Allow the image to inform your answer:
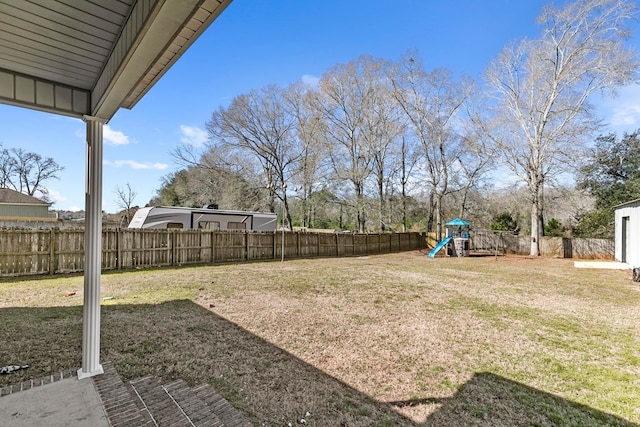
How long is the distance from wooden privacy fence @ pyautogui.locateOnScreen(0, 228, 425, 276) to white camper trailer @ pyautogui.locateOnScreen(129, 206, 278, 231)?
1595mm

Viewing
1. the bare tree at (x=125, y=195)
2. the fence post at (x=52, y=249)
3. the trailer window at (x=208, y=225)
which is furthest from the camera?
the bare tree at (x=125, y=195)

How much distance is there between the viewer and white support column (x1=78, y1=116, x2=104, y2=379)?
2.41 meters

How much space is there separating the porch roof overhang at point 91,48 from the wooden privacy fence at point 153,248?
7308mm

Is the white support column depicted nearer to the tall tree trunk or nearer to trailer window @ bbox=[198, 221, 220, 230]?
trailer window @ bbox=[198, 221, 220, 230]

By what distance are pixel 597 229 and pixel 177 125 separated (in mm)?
26057

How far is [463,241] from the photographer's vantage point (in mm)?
16359

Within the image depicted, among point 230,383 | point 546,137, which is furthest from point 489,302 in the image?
point 546,137

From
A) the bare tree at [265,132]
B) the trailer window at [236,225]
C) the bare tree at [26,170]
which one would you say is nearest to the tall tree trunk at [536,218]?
the bare tree at [265,132]

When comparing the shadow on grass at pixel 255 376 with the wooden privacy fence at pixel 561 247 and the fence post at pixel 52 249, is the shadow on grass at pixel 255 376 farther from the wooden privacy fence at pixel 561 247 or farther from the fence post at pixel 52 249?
the wooden privacy fence at pixel 561 247

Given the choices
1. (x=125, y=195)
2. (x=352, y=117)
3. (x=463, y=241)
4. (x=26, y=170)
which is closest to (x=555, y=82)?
(x=463, y=241)

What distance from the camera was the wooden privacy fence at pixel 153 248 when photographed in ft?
24.6

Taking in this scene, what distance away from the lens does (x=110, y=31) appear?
189 cm

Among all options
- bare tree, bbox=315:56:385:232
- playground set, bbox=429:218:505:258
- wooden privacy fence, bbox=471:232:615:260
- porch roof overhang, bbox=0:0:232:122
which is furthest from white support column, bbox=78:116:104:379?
bare tree, bbox=315:56:385:232

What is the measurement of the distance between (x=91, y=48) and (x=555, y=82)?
794 inches
